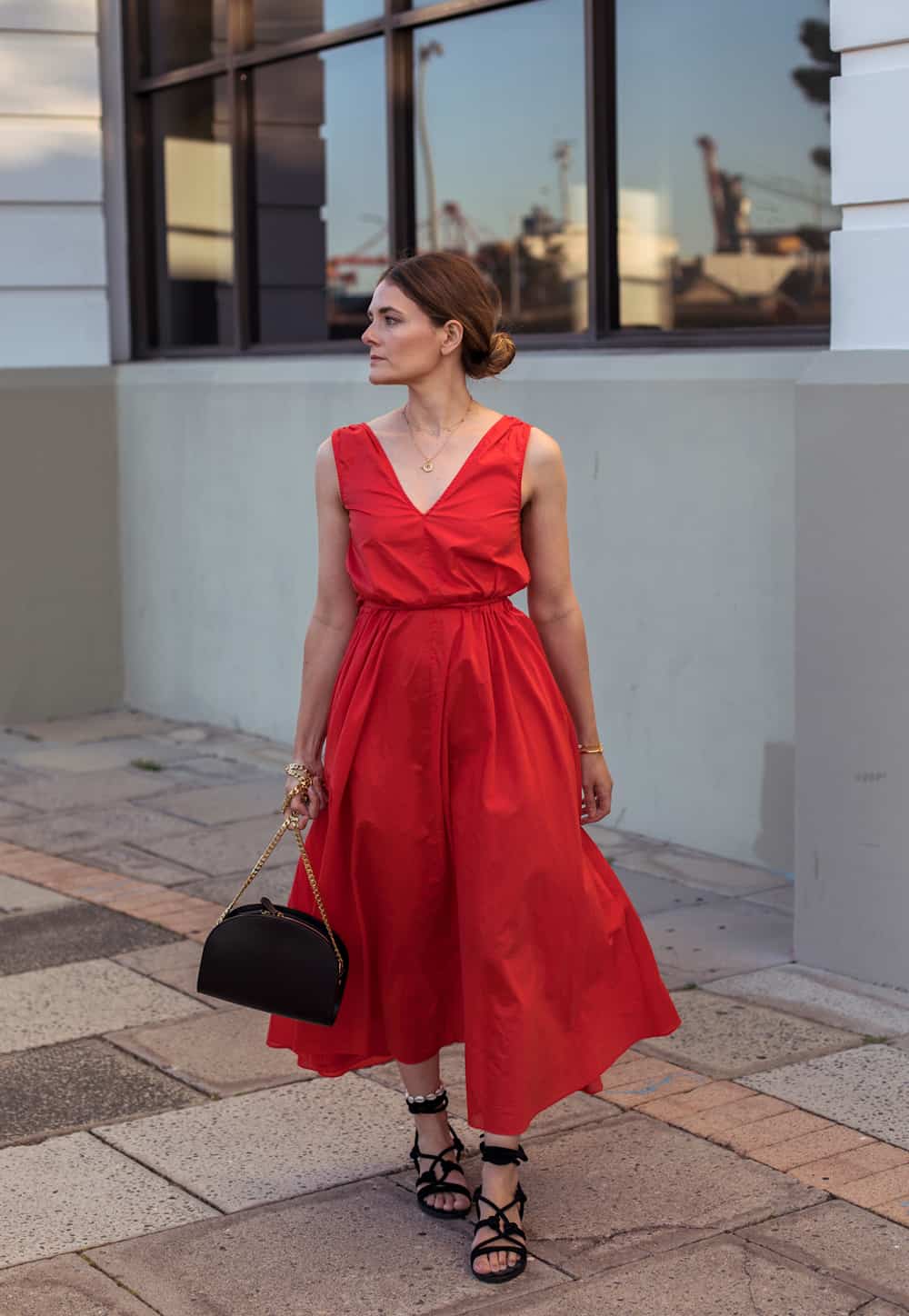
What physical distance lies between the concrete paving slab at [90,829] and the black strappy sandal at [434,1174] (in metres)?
3.20

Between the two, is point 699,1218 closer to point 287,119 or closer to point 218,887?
point 218,887

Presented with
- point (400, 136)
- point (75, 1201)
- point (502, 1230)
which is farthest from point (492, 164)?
point (502, 1230)

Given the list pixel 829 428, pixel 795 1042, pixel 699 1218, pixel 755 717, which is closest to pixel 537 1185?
pixel 699 1218

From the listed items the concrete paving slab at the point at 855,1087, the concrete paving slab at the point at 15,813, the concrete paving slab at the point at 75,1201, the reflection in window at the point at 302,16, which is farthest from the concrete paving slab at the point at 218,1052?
the reflection in window at the point at 302,16

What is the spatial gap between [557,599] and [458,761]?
391 millimetres

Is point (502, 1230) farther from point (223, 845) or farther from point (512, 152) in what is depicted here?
point (512, 152)

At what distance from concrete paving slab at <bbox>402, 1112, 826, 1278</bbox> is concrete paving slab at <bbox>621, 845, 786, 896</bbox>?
1.94 m

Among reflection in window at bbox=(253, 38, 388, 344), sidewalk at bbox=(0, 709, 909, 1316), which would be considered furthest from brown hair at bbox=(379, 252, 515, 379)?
reflection in window at bbox=(253, 38, 388, 344)

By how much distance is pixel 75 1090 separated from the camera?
4.47 metres

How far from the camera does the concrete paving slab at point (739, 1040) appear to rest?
4.51 metres

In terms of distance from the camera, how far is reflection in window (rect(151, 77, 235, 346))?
9.10 metres

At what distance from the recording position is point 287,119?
8.62 meters

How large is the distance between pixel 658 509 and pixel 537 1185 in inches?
120

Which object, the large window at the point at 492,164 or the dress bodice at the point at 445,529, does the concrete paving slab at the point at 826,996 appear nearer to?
the dress bodice at the point at 445,529
